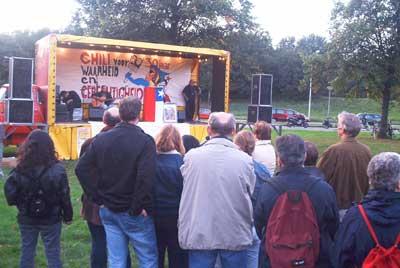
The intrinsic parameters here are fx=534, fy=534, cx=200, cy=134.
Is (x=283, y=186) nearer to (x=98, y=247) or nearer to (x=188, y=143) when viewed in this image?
(x=188, y=143)

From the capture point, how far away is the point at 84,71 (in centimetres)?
1547

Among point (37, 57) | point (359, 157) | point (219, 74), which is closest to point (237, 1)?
point (219, 74)

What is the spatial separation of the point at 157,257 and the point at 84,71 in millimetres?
12325

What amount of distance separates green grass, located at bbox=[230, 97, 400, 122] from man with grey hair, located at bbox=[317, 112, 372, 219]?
45.9m

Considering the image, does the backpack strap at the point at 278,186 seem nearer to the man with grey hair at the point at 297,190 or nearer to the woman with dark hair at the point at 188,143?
the man with grey hair at the point at 297,190

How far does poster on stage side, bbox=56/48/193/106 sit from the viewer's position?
15.3m

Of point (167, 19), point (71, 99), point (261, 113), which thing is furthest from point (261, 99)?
point (167, 19)

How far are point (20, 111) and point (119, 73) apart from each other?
4984mm

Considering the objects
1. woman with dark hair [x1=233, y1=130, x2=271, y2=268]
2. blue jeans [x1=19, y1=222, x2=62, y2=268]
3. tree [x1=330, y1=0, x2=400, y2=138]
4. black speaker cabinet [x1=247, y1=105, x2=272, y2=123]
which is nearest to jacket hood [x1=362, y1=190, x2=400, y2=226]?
woman with dark hair [x1=233, y1=130, x2=271, y2=268]

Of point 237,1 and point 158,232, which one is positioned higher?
point 237,1

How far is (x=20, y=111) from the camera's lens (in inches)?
449

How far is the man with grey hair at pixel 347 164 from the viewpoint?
422 cm

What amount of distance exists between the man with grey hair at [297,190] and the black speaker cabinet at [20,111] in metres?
9.30

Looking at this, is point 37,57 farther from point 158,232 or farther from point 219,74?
point 158,232
